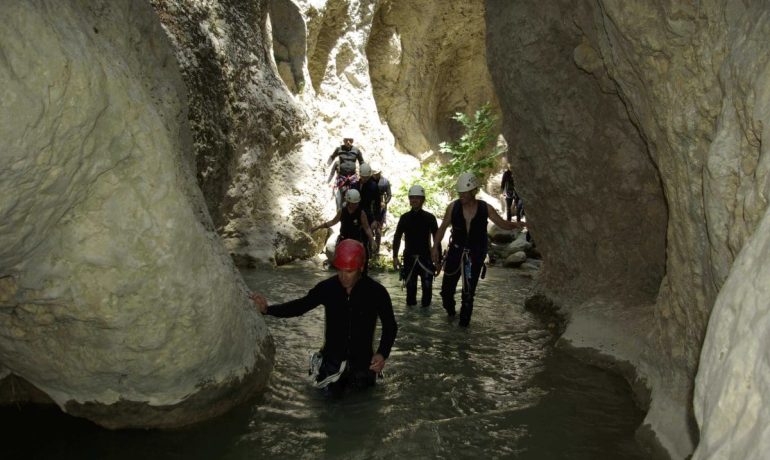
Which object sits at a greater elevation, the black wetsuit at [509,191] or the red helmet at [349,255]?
the black wetsuit at [509,191]

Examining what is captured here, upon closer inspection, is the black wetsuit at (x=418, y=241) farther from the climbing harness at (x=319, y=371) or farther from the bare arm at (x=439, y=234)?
the climbing harness at (x=319, y=371)

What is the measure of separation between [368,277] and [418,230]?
3.24 meters

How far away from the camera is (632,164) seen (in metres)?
6.43

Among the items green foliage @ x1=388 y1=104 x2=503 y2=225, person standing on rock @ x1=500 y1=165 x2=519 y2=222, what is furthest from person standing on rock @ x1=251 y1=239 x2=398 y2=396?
person standing on rock @ x1=500 y1=165 x2=519 y2=222

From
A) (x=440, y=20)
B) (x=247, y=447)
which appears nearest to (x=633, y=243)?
(x=247, y=447)

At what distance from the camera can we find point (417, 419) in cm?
459

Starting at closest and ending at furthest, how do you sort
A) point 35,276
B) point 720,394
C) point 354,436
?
point 720,394
point 35,276
point 354,436

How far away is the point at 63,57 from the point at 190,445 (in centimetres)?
253

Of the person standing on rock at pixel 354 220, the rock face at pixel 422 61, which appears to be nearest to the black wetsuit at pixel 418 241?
the person standing on rock at pixel 354 220

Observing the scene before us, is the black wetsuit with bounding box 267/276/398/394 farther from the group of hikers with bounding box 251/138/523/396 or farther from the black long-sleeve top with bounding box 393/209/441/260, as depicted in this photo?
the black long-sleeve top with bounding box 393/209/441/260

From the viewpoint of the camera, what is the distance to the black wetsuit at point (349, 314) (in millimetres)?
→ 4621

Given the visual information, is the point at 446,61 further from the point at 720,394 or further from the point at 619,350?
the point at 720,394

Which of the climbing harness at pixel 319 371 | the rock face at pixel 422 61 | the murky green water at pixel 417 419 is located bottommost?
the murky green water at pixel 417 419

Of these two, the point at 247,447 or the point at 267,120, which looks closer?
the point at 247,447
